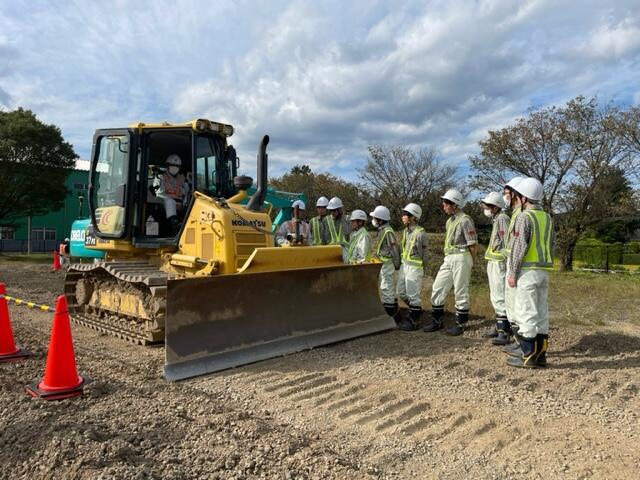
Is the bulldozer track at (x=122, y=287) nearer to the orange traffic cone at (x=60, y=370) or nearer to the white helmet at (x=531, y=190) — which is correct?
the orange traffic cone at (x=60, y=370)

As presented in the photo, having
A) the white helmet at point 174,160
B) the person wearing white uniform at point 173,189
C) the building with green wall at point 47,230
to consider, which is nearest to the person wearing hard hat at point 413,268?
the person wearing white uniform at point 173,189

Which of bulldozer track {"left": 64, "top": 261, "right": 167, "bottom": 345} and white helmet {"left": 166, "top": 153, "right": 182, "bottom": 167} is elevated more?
white helmet {"left": 166, "top": 153, "right": 182, "bottom": 167}

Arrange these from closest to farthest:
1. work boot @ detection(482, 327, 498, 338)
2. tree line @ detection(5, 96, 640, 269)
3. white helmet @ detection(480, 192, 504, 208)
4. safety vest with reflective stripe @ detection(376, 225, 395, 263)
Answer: work boot @ detection(482, 327, 498, 338) < white helmet @ detection(480, 192, 504, 208) < safety vest with reflective stripe @ detection(376, 225, 395, 263) < tree line @ detection(5, 96, 640, 269)

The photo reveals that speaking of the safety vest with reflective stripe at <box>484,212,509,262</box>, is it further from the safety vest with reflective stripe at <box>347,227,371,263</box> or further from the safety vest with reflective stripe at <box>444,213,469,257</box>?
the safety vest with reflective stripe at <box>347,227,371,263</box>

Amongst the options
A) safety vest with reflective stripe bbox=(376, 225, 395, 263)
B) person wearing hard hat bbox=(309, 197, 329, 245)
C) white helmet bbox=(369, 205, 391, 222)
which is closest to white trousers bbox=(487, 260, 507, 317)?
safety vest with reflective stripe bbox=(376, 225, 395, 263)

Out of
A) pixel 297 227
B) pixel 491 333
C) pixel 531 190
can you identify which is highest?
pixel 531 190

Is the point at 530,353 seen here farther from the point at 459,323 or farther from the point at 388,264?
the point at 388,264

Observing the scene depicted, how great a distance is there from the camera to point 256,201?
21.0 feet

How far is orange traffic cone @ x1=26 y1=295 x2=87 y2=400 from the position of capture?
156 inches

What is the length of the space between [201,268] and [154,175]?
162cm

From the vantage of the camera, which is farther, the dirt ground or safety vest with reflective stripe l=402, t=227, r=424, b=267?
safety vest with reflective stripe l=402, t=227, r=424, b=267

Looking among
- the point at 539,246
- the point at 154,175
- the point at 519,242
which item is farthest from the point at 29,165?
the point at 539,246

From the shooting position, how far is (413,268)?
288 inches

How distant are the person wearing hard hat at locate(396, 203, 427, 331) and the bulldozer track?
11.4 feet
